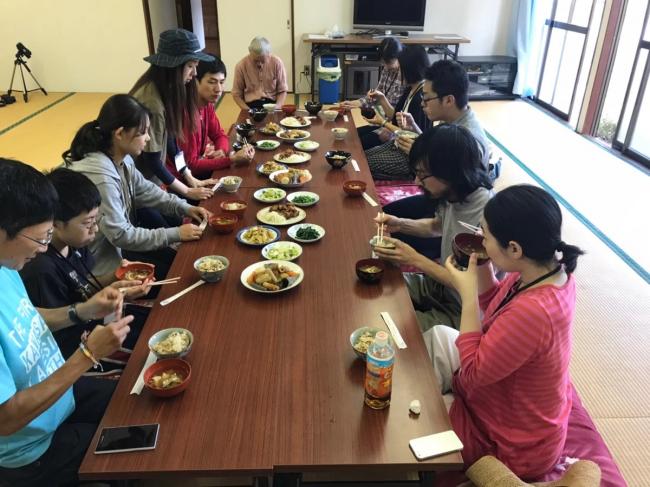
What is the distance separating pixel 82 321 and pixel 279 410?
2.82ft

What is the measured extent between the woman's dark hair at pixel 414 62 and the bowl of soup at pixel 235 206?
1.98 metres

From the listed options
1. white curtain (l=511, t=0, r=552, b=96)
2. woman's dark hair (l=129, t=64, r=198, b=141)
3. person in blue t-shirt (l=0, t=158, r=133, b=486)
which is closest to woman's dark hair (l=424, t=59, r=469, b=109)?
woman's dark hair (l=129, t=64, r=198, b=141)

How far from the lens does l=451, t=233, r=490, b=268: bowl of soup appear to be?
64.3 inches

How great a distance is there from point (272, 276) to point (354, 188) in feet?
2.93

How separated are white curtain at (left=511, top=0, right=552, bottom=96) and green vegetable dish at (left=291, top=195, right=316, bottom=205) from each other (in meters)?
6.16

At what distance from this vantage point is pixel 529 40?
23.3 feet

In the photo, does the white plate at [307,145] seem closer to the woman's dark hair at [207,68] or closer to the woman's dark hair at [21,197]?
the woman's dark hair at [207,68]

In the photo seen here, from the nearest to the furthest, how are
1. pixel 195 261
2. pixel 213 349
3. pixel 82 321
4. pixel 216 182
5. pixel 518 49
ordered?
pixel 213 349, pixel 82 321, pixel 195 261, pixel 216 182, pixel 518 49

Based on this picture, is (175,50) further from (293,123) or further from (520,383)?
(520,383)

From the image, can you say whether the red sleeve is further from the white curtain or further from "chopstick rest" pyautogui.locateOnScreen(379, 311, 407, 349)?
the white curtain

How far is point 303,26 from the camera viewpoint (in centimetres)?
731

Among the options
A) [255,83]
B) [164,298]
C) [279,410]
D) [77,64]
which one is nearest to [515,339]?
[279,410]

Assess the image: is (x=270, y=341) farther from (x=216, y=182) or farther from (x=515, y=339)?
(x=216, y=182)

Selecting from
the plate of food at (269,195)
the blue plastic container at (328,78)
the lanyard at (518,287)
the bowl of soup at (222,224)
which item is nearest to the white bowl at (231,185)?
the plate of food at (269,195)
